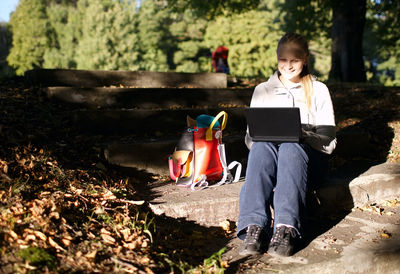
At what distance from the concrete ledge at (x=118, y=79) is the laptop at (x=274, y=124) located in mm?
3092

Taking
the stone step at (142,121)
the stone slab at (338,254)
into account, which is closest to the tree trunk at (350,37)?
the stone step at (142,121)

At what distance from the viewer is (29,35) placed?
1318 inches

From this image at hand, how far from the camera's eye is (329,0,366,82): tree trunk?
28.8 feet

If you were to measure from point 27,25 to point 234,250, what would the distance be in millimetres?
36423

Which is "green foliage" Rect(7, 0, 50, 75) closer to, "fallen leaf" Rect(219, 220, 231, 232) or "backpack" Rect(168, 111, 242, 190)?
"backpack" Rect(168, 111, 242, 190)

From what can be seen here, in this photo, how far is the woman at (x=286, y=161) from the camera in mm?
2373

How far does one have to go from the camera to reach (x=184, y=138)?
321 centimetres

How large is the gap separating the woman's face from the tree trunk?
6.71 m

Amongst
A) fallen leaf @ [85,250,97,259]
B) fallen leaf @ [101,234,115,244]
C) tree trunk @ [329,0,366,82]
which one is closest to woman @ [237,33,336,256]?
fallen leaf @ [101,234,115,244]

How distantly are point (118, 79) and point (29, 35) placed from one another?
1283 inches

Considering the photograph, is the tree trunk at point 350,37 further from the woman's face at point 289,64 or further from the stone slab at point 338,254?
the stone slab at point 338,254

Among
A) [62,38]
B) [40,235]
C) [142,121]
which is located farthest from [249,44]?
[40,235]

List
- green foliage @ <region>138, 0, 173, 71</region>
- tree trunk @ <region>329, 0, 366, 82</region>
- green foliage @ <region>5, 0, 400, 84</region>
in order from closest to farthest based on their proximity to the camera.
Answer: tree trunk @ <region>329, 0, 366, 82</region> → green foliage @ <region>5, 0, 400, 84</region> → green foliage @ <region>138, 0, 173, 71</region>

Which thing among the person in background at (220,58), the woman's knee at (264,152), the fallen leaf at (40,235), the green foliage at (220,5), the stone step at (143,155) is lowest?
the fallen leaf at (40,235)
